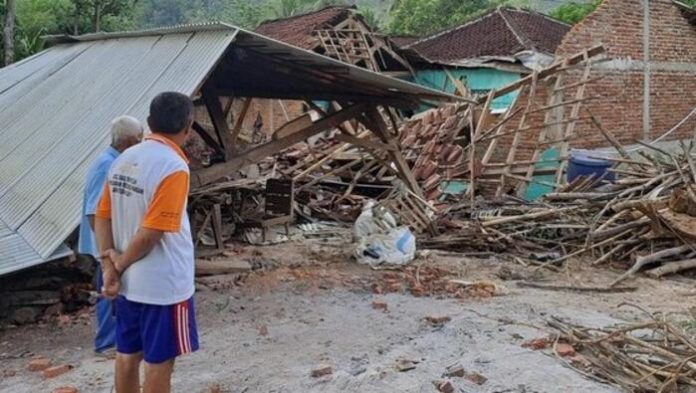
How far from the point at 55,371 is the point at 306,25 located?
1684 cm

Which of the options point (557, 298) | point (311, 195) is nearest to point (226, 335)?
point (557, 298)

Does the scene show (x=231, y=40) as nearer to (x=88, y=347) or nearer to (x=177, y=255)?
(x=88, y=347)

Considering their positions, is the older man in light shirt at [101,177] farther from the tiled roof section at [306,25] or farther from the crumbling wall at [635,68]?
the tiled roof section at [306,25]

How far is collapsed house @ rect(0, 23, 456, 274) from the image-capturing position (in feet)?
18.5

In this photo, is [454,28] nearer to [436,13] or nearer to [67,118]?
[436,13]

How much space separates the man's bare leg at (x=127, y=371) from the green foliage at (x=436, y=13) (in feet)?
85.3

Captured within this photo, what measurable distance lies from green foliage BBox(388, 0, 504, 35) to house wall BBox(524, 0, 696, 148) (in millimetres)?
10884

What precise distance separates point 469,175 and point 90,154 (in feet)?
26.8

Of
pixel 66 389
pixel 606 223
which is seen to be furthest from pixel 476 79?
pixel 66 389

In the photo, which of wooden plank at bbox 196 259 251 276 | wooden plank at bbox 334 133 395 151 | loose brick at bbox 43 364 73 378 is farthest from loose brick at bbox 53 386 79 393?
wooden plank at bbox 334 133 395 151

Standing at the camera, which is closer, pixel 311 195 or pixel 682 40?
pixel 311 195

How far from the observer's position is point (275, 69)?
25.2ft

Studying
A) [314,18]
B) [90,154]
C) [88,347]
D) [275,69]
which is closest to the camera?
[88,347]

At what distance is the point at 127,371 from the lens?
3.51 meters
